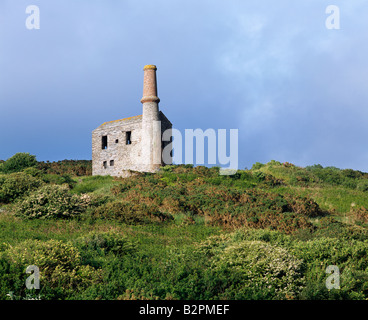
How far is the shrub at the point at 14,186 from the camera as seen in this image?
21.5 metres

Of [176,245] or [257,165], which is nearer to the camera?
[176,245]

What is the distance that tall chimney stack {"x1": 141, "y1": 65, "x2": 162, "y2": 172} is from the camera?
37.7 meters

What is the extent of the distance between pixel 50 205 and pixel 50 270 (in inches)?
358

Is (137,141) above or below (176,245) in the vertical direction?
above

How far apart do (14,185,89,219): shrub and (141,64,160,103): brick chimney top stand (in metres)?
21.1

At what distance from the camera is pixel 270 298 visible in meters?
8.73

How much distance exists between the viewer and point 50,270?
8.94m

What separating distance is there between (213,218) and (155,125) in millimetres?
20608

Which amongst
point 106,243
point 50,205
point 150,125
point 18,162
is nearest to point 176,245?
point 106,243

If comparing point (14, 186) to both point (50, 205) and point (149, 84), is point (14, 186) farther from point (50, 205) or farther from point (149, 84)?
point (149, 84)

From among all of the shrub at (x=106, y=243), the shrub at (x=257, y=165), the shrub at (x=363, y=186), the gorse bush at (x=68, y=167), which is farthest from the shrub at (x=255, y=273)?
the gorse bush at (x=68, y=167)

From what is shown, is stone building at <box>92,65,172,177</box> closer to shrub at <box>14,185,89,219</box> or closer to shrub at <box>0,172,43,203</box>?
shrub at <box>0,172,43,203</box>
